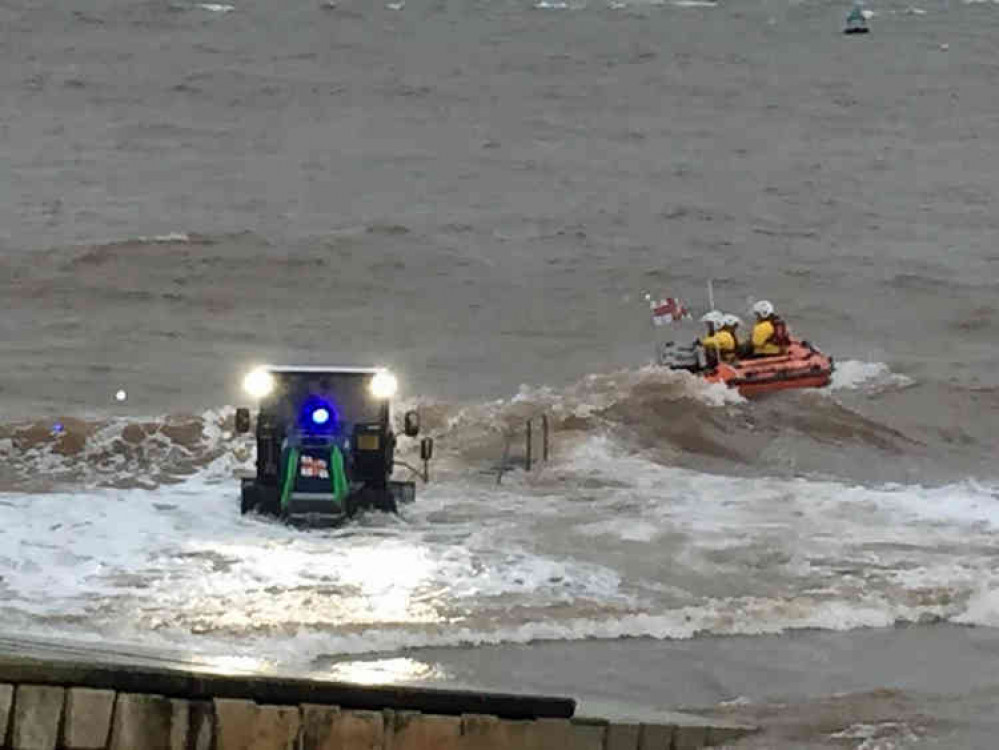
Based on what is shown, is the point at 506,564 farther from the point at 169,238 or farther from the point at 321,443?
the point at 169,238

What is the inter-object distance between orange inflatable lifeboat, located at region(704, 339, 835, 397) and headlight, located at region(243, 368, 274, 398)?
8451 mm

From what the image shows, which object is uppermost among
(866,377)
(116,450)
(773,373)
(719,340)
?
(719,340)

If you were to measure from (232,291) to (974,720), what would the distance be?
24594 mm

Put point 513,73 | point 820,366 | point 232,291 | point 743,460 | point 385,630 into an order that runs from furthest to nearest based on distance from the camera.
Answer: point 513,73, point 232,291, point 820,366, point 743,460, point 385,630

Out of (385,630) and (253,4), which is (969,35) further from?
(385,630)

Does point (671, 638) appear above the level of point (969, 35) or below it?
below

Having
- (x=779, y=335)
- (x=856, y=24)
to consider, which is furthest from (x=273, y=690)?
(x=856, y=24)

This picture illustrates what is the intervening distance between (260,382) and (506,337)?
13452mm

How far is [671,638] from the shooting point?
49.3 feet

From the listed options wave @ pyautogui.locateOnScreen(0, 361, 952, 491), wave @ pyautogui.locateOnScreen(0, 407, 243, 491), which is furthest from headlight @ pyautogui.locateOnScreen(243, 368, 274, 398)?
wave @ pyautogui.locateOnScreen(0, 361, 952, 491)

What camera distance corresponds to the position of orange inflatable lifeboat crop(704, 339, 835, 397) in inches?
1025

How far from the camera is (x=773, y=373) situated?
26.2 metres

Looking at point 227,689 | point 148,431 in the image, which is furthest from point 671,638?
point 148,431

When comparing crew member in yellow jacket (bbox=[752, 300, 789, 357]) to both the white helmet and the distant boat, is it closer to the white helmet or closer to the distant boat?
the white helmet
